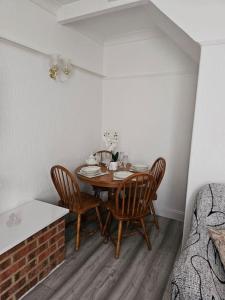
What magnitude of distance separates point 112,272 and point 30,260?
742 millimetres

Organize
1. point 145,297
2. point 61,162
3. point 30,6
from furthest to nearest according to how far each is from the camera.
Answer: point 61,162 → point 30,6 → point 145,297

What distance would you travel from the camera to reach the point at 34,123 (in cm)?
215

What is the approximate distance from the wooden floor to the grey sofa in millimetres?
660

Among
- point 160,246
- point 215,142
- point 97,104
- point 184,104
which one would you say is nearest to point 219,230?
point 215,142

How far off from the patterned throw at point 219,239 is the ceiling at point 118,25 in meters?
2.25

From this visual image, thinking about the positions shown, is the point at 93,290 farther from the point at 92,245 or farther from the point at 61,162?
the point at 61,162

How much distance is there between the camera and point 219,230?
4.65 feet

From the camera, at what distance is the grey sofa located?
1020 millimetres

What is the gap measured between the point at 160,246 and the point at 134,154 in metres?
1.36

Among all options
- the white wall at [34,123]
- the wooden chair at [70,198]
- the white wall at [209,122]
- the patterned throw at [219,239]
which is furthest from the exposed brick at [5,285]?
the white wall at [209,122]

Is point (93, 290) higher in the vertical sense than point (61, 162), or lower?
lower

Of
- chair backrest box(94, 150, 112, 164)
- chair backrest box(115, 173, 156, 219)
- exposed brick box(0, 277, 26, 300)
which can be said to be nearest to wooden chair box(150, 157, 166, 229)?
chair backrest box(115, 173, 156, 219)

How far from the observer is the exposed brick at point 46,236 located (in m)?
1.71

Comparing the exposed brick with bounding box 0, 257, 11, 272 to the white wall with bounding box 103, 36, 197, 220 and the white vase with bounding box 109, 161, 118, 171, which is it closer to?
the white vase with bounding box 109, 161, 118, 171
